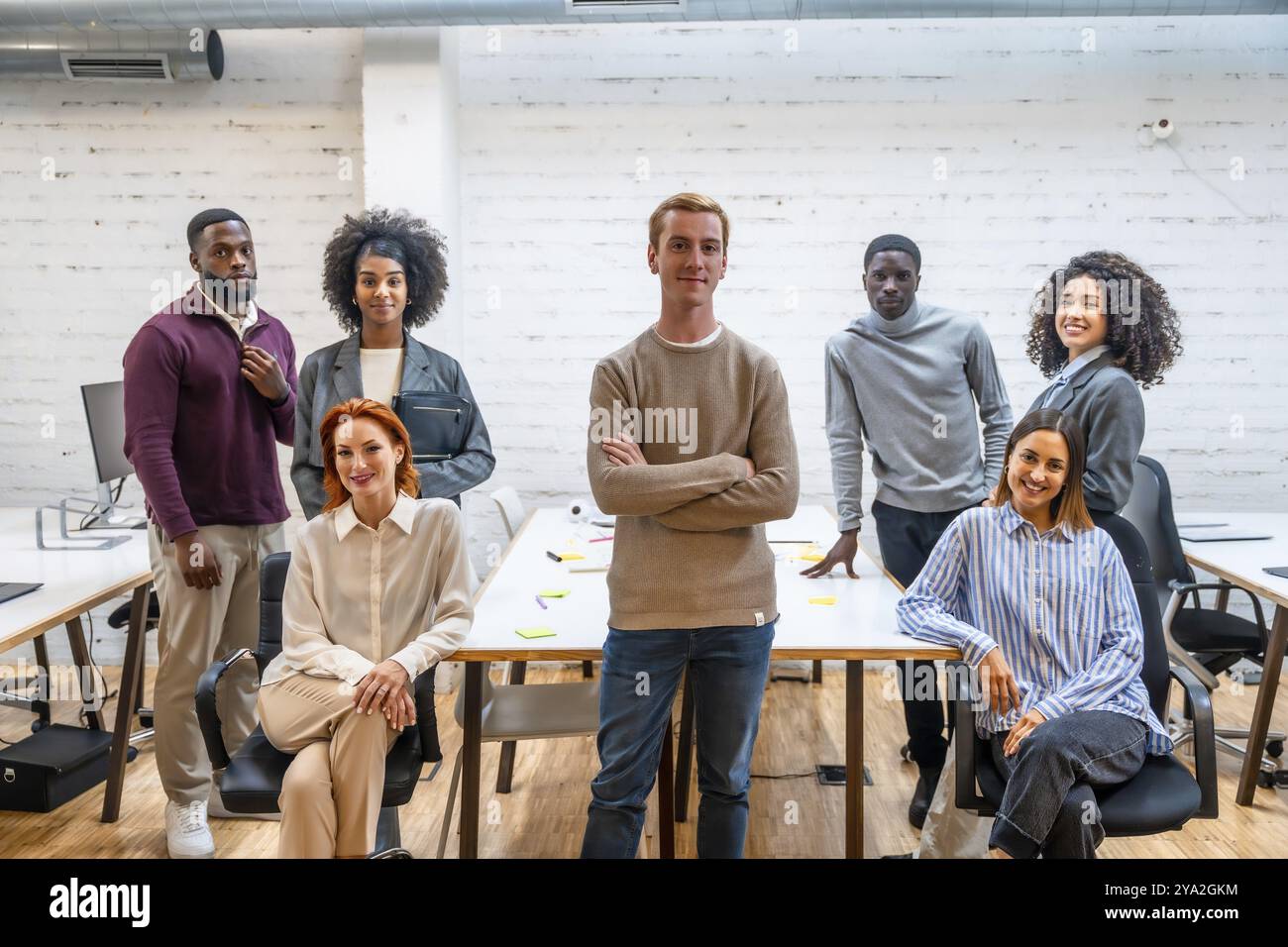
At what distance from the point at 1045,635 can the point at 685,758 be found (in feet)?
3.51

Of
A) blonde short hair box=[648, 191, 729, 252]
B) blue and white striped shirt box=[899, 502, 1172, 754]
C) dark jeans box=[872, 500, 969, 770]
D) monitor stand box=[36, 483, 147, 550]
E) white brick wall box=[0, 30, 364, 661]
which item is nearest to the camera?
blonde short hair box=[648, 191, 729, 252]

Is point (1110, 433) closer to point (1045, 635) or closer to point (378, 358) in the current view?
point (1045, 635)

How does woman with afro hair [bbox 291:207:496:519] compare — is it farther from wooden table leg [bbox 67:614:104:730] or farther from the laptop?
wooden table leg [bbox 67:614:104:730]

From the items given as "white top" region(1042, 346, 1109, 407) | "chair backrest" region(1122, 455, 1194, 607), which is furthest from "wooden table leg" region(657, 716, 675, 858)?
"chair backrest" region(1122, 455, 1194, 607)

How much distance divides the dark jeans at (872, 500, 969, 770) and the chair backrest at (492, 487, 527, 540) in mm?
1492

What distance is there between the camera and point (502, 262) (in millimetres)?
4609

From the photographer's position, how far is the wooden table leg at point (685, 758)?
113 inches

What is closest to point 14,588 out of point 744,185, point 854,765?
point 854,765

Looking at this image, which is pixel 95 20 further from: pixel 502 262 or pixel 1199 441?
pixel 1199 441

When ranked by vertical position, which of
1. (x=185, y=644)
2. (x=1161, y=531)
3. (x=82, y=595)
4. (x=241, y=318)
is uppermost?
(x=241, y=318)

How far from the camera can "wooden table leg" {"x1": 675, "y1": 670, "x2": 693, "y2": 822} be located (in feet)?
9.39

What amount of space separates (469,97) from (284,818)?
339cm

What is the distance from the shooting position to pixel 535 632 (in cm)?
250
